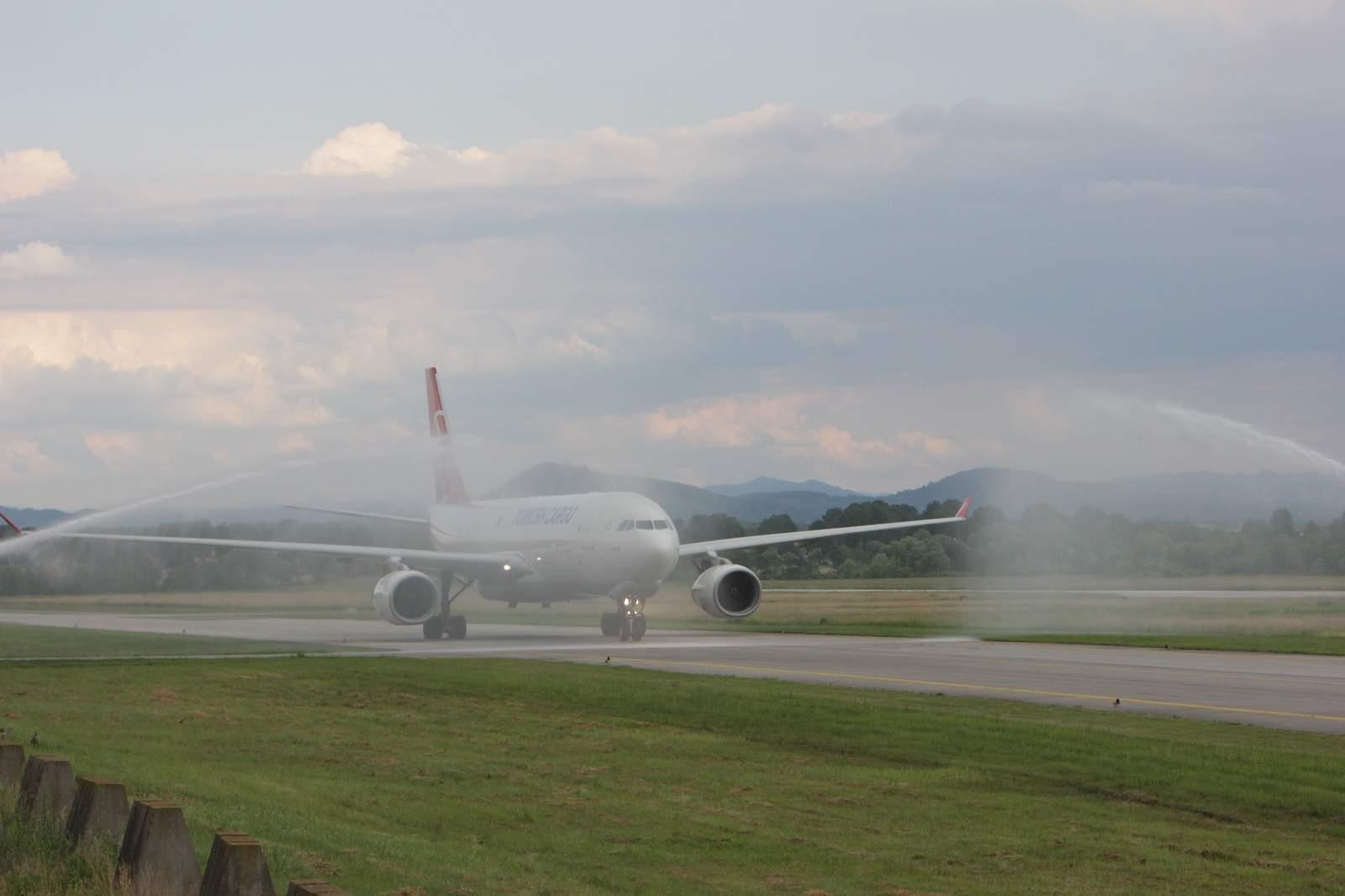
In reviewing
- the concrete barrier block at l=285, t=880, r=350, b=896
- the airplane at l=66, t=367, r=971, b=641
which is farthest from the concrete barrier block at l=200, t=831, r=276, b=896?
the airplane at l=66, t=367, r=971, b=641

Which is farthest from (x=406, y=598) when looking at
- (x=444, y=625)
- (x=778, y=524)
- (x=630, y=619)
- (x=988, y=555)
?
(x=778, y=524)

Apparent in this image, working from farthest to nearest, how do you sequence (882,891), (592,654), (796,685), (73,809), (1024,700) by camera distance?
(592,654), (796,685), (1024,700), (882,891), (73,809)

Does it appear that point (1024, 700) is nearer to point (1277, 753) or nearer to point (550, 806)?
point (1277, 753)

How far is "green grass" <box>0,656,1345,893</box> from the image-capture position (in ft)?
41.9

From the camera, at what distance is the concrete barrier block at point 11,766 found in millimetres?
11156

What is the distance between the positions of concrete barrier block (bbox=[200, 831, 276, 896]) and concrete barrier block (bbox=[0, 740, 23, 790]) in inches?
159

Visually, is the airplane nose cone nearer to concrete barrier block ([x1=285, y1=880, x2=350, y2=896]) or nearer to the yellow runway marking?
the yellow runway marking

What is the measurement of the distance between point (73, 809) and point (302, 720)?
1441cm

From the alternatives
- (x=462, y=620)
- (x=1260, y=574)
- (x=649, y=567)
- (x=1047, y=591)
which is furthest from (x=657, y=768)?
(x=1260, y=574)

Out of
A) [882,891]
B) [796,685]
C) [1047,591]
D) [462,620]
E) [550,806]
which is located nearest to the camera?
[882,891]


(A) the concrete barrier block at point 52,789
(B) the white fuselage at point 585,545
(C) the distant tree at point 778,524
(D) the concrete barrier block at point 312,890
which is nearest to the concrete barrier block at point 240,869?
(D) the concrete barrier block at point 312,890

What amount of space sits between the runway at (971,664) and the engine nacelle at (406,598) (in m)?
0.86

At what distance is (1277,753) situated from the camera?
63.1 ft

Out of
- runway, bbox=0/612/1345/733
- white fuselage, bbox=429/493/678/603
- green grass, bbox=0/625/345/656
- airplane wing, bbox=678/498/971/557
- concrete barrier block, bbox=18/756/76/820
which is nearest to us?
concrete barrier block, bbox=18/756/76/820
